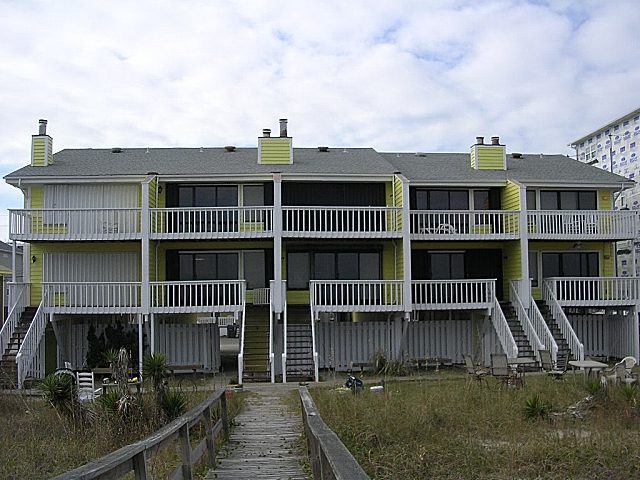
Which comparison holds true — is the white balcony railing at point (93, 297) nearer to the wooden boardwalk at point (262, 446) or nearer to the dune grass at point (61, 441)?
the wooden boardwalk at point (262, 446)

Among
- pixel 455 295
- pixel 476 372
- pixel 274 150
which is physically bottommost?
pixel 476 372

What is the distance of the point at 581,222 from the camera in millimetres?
28344

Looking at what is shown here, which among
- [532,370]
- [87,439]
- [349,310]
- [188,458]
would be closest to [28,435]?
[87,439]

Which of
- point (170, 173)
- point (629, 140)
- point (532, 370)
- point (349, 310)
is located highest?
point (629, 140)

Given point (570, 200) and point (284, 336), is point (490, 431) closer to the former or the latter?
point (284, 336)

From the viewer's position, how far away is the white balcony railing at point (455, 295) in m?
26.8

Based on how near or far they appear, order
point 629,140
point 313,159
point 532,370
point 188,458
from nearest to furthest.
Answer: point 188,458 → point 532,370 → point 313,159 → point 629,140

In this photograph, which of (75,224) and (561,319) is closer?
(75,224)

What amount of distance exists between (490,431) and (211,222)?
1600cm

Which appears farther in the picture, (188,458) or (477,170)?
(477,170)

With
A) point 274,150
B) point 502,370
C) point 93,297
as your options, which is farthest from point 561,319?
point 93,297

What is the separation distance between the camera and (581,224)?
2834 cm

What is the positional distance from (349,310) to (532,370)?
20.4ft

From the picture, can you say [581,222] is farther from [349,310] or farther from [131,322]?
[131,322]
